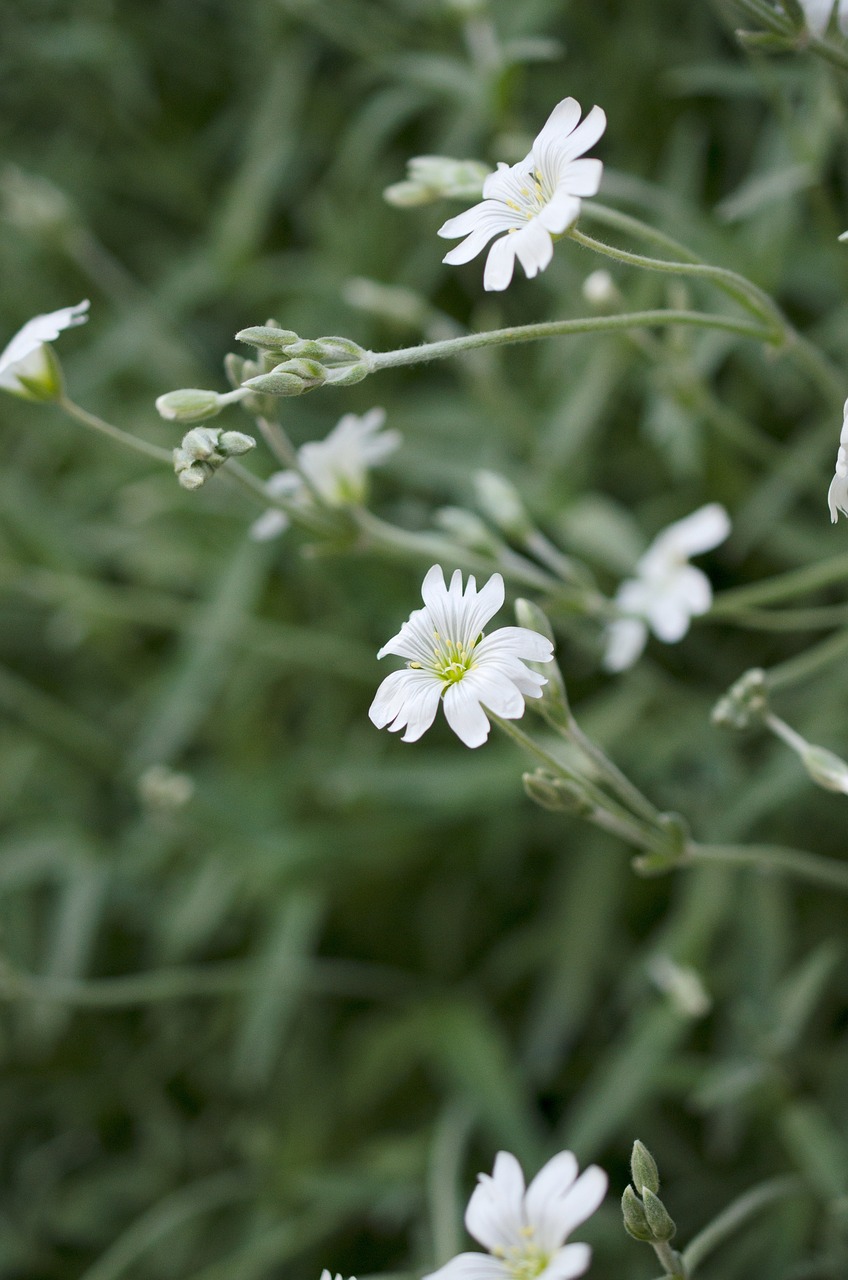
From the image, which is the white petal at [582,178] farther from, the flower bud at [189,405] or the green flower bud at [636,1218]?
the green flower bud at [636,1218]

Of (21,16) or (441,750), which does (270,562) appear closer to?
(441,750)

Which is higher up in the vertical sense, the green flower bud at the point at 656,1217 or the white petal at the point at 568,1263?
the green flower bud at the point at 656,1217

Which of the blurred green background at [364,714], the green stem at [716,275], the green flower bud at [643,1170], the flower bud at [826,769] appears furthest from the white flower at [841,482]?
the blurred green background at [364,714]

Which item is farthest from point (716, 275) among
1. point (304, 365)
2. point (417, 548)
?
point (417, 548)

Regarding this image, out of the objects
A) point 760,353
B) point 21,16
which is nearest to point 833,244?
point 760,353

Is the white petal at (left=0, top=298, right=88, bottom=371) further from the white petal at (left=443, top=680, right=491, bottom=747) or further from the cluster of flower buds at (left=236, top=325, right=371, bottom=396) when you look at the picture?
the white petal at (left=443, top=680, right=491, bottom=747)
